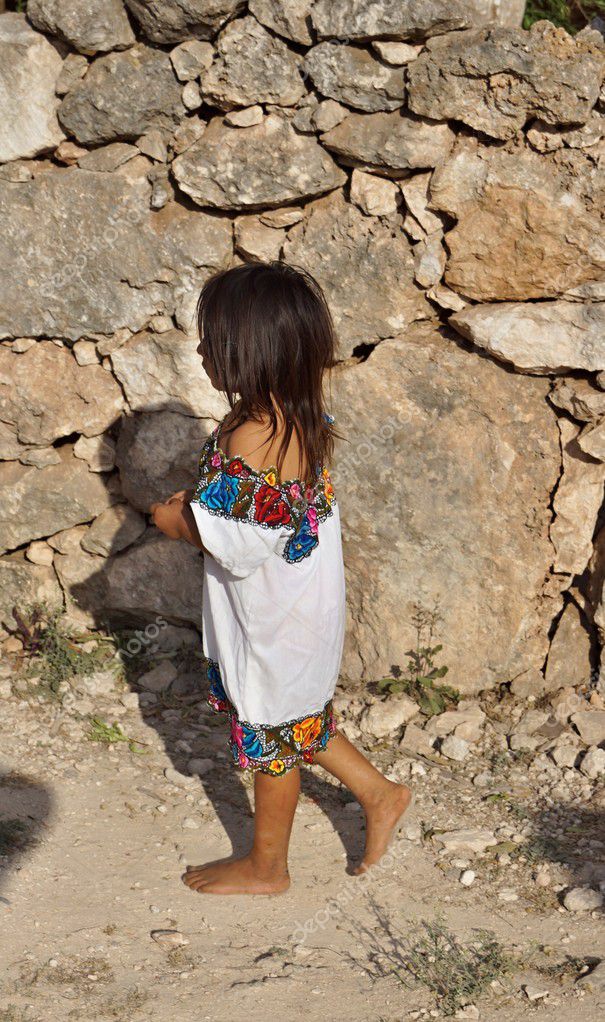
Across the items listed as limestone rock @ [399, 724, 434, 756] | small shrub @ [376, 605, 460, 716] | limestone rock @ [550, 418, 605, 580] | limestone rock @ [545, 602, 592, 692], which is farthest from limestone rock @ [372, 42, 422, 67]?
limestone rock @ [399, 724, 434, 756]

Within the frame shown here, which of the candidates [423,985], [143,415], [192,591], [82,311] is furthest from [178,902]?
[82,311]

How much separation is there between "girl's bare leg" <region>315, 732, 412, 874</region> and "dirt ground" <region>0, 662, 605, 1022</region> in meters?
0.09

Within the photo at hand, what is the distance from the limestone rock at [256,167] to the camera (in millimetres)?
3152

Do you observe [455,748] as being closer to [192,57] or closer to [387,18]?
[387,18]

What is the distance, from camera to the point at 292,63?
10.1 ft

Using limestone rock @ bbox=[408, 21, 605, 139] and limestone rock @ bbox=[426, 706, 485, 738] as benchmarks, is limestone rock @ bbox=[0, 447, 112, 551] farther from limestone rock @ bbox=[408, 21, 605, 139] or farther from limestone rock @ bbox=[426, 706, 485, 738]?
limestone rock @ bbox=[408, 21, 605, 139]

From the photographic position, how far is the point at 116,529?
3689 mm

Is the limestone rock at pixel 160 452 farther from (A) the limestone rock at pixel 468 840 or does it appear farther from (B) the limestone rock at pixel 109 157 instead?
(A) the limestone rock at pixel 468 840

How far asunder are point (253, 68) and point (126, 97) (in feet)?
1.44

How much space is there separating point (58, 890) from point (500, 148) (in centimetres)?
249

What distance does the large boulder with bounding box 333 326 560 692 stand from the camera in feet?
10.6

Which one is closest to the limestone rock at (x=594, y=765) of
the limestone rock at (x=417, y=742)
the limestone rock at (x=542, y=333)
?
the limestone rock at (x=417, y=742)

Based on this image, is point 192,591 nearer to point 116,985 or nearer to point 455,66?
point 116,985

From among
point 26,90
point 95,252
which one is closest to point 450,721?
point 95,252
